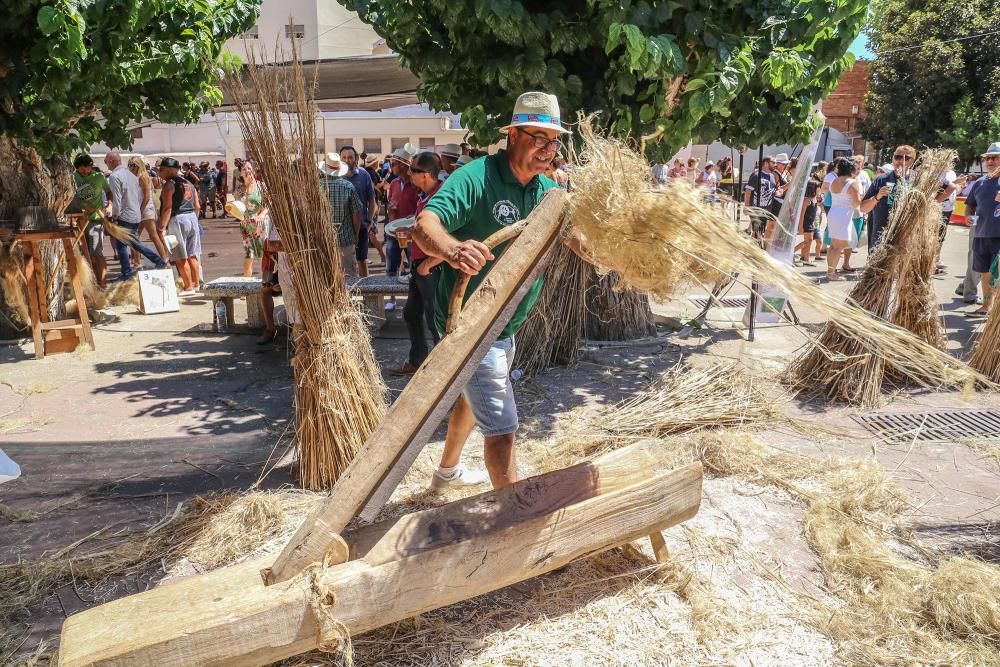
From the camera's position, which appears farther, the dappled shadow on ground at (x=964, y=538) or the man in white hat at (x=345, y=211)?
the man in white hat at (x=345, y=211)

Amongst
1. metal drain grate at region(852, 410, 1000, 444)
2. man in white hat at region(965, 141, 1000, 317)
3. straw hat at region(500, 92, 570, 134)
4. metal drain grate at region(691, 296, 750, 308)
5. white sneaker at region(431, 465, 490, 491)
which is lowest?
metal drain grate at region(852, 410, 1000, 444)

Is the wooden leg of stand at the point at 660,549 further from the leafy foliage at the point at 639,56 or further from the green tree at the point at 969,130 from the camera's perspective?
the green tree at the point at 969,130

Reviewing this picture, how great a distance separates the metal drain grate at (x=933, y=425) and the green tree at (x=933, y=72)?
62.2 ft

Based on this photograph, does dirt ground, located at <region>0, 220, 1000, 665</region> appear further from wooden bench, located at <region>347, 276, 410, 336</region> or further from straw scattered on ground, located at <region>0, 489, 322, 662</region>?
wooden bench, located at <region>347, 276, 410, 336</region>

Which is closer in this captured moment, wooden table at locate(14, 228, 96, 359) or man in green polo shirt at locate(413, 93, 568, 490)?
man in green polo shirt at locate(413, 93, 568, 490)

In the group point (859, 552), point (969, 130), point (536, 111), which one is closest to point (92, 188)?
point (536, 111)

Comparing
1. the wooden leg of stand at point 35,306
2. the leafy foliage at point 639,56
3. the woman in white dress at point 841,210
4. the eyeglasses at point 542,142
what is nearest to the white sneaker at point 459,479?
the eyeglasses at point 542,142

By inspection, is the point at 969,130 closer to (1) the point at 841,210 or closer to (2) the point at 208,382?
(1) the point at 841,210

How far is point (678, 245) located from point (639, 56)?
2.07m

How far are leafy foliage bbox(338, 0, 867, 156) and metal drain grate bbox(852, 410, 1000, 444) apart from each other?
201 cm

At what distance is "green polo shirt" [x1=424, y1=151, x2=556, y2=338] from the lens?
9.49 feet

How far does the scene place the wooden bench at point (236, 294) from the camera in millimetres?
7027

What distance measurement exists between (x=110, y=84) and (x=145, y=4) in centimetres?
81

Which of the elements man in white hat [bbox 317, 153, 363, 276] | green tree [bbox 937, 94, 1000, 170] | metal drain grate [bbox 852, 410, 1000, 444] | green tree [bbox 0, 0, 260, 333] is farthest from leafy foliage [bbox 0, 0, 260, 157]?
green tree [bbox 937, 94, 1000, 170]
